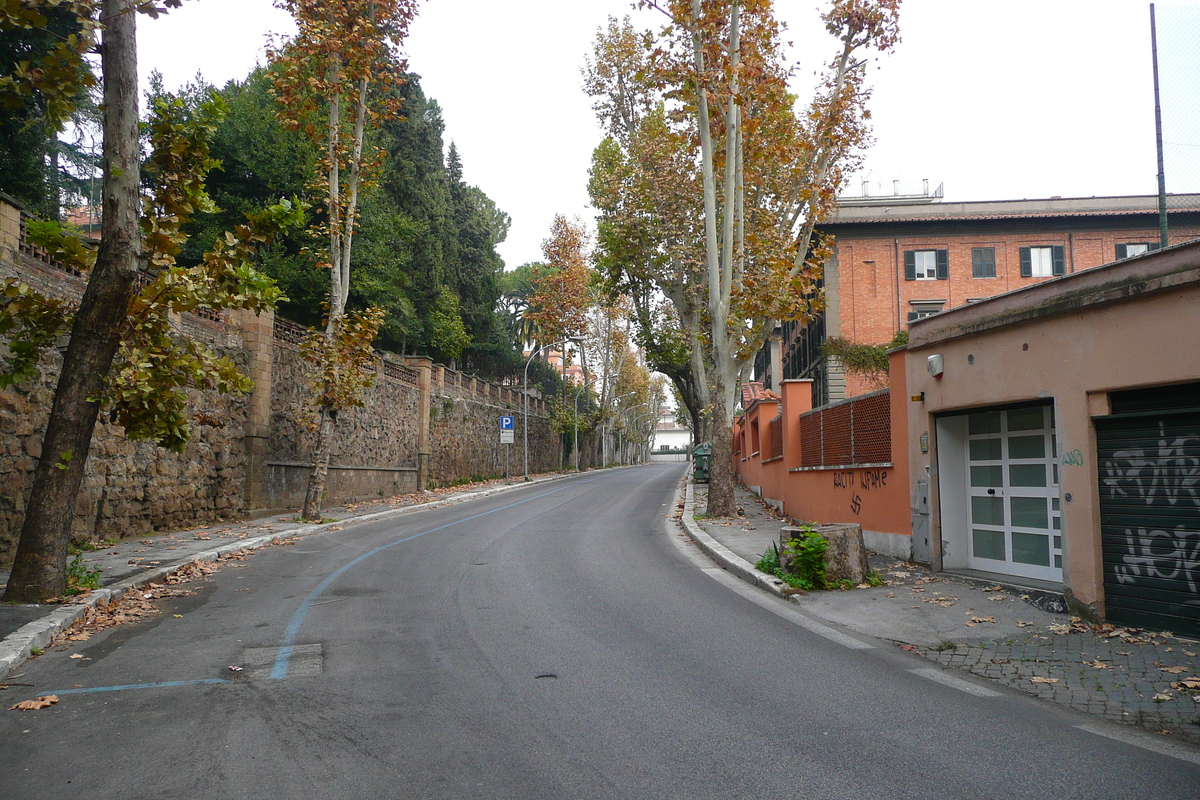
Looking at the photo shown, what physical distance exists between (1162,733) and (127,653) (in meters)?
7.67

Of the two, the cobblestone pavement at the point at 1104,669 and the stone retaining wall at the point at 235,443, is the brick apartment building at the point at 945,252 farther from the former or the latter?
the cobblestone pavement at the point at 1104,669

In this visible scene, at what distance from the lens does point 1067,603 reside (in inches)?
306

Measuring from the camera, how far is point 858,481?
42.2 feet

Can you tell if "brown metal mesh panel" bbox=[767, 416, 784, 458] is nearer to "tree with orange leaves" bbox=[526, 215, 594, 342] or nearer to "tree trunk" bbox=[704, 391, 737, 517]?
"tree trunk" bbox=[704, 391, 737, 517]

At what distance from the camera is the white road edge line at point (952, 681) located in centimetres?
548

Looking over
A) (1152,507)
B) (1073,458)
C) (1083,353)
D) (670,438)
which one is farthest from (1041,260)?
(670,438)

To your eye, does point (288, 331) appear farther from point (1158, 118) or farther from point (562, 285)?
point (562, 285)

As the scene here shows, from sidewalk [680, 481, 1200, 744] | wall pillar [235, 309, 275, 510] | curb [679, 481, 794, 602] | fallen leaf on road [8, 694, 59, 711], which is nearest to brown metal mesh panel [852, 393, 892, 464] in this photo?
sidewalk [680, 481, 1200, 744]

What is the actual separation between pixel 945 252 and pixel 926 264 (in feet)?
3.29

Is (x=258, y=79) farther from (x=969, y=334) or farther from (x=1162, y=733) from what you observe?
(x=1162, y=733)

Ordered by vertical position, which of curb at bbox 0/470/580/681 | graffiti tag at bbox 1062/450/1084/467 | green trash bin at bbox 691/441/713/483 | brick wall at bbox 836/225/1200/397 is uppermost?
brick wall at bbox 836/225/1200/397

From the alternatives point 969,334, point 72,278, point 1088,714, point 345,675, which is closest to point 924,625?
point 1088,714

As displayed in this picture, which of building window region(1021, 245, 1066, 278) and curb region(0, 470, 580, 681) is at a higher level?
building window region(1021, 245, 1066, 278)

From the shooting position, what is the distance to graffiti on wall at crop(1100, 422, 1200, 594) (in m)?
6.74
